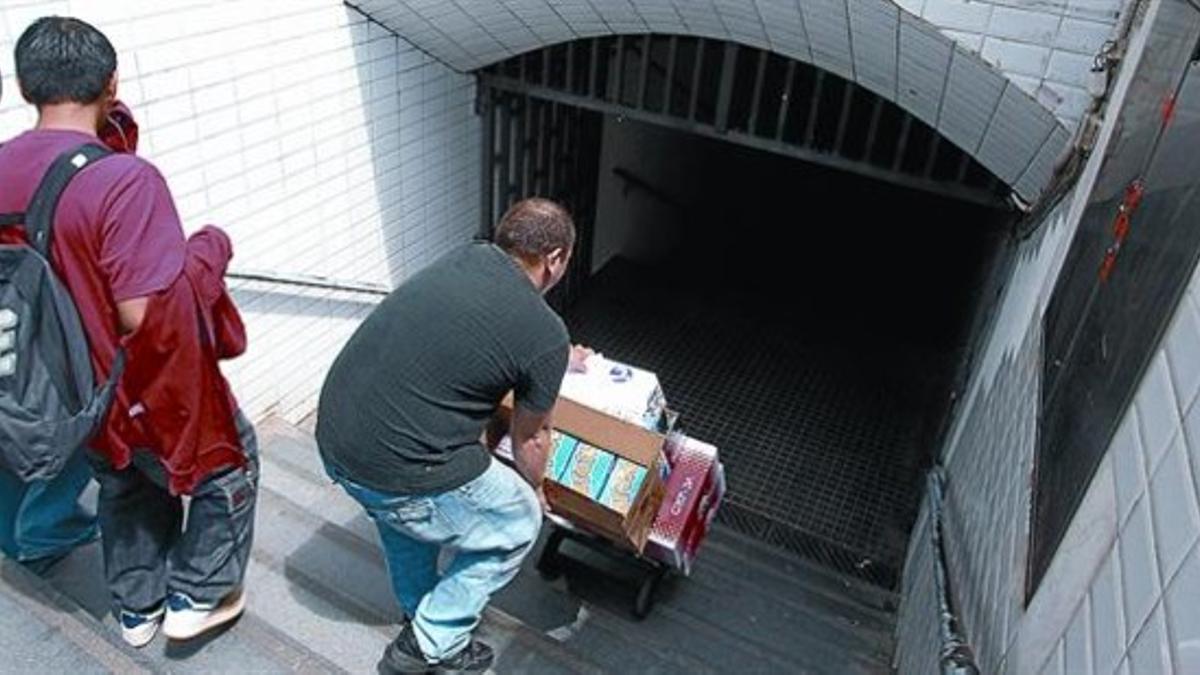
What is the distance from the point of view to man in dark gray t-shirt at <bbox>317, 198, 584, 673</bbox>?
7.26 ft

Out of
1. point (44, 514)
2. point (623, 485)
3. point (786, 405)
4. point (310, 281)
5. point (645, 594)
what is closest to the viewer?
point (44, 514)

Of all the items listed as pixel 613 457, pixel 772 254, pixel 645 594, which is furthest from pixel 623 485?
pixel 772 254

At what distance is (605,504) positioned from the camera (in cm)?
311

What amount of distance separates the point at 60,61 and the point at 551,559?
101 inches

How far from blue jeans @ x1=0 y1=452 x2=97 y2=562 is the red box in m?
1.98

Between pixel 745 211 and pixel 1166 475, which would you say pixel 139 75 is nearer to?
pixel 1166 475

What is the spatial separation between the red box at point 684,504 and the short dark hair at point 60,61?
2355 mm

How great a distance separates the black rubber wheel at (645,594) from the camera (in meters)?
3.58

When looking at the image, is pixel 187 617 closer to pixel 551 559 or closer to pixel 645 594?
pixel 551 559

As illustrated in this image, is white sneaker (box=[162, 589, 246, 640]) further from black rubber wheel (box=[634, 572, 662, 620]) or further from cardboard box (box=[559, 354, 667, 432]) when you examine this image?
black rubber wheel (box=[634, 572, 662, 620])

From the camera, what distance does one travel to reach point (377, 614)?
9.55 feet

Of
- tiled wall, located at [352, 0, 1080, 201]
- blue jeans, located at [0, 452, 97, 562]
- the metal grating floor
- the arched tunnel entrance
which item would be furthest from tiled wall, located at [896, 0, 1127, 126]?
blue jeans, located at [0, 452, 97, 562]

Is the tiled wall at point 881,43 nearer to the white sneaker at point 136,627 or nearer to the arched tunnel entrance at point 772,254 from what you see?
the arched tunnel entrance at point 772,254

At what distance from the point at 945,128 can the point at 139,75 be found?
11.6 ft
